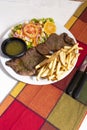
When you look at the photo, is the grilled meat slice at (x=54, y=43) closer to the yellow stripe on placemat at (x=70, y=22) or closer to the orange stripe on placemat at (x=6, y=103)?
the yellow stripe on placemat at (x=70, y=22)

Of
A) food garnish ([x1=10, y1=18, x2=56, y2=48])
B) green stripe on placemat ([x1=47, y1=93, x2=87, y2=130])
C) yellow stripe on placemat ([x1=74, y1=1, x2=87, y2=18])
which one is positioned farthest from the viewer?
yellow stripe on placemat ([x1=74, y1=1, x2=87, y2=18])

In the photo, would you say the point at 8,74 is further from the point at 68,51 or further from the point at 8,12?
the point at 8,12

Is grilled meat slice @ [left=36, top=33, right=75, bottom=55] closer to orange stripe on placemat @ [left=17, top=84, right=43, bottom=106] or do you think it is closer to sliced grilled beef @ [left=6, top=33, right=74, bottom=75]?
sliced grilled beef @ [left=6, top=33, right=74, bottom=75]

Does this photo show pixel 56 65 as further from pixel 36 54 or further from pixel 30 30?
pixel 30 30

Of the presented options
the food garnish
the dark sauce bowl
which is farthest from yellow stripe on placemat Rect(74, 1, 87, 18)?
the dark sauce bowl

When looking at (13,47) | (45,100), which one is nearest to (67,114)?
(45,100)

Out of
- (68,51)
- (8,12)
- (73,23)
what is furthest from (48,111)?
(8,12)
